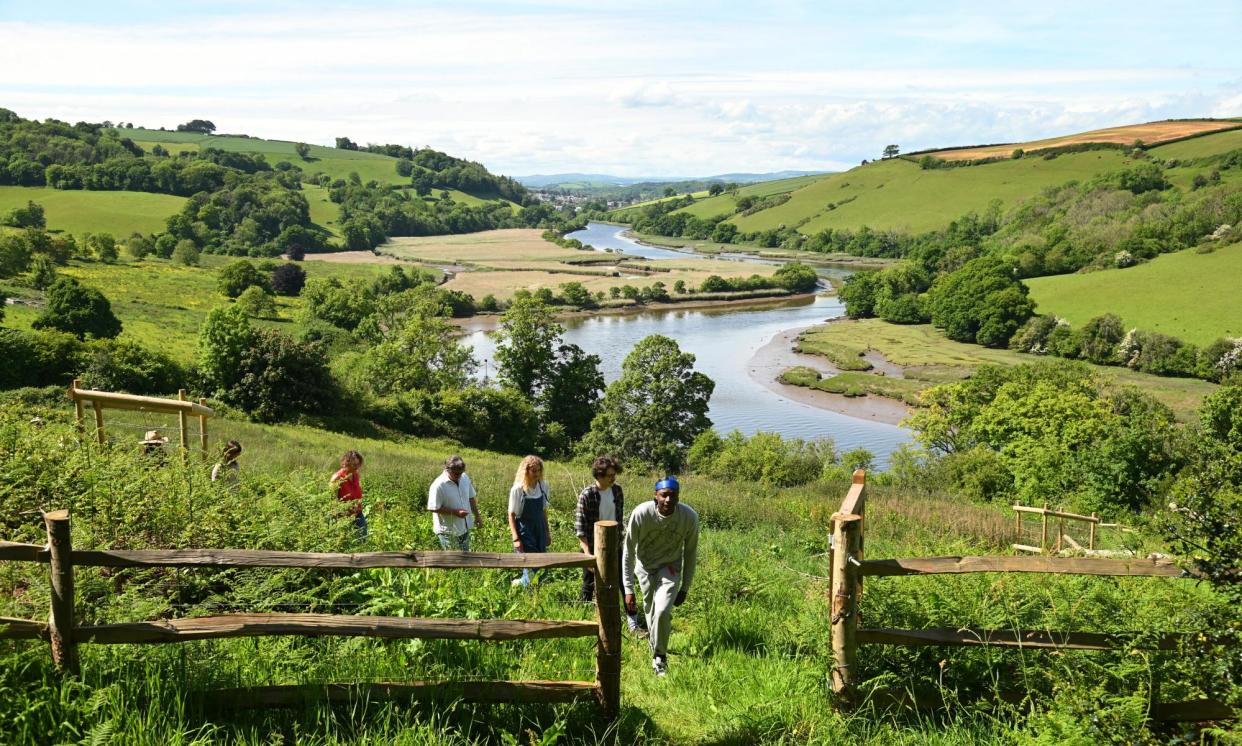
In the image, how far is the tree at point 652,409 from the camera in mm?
42156

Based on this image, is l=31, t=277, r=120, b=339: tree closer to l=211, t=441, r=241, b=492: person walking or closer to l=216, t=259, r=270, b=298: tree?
l=216, t=259, r=270, b=298: tree

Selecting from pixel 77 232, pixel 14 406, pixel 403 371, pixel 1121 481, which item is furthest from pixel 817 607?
pixel 77 232

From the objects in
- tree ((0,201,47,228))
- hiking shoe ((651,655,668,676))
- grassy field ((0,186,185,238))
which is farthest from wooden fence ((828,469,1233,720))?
grassy field ((0,186,185,238))

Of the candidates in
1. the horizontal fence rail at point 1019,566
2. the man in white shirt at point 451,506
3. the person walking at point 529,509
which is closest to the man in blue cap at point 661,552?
the person walking at point 529,509

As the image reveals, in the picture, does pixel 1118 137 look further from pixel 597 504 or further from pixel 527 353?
pixel 597 504

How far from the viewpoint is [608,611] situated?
4906 mm

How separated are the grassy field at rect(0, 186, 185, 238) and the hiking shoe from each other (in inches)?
4669

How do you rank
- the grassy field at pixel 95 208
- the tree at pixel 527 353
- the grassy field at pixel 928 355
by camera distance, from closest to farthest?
1. the tree at pixel 527 353
2. the grassy field at pixel 928 355
3. the grassy field at pixel 95 208

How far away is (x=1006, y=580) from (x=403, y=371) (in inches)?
1773

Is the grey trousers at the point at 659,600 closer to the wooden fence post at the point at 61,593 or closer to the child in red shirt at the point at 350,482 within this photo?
the child in red shirt at the point at 350,482

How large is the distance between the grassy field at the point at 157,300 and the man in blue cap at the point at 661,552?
4740 cm

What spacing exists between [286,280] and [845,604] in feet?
307

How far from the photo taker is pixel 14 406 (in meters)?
9.52

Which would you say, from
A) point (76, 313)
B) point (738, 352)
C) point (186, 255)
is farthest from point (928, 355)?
point (186, 255)
